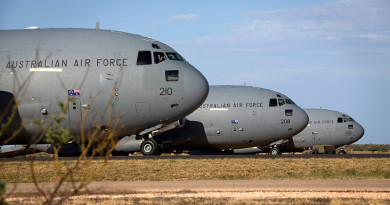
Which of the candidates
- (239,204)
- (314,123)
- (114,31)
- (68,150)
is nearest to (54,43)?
(114,31)

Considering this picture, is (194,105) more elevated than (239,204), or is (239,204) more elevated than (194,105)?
(194,105)

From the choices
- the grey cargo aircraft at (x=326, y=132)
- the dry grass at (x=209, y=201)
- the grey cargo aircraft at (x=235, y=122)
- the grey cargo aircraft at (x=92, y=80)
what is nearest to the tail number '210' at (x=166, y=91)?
the grey cargo aircraft at (x=92, y=80)

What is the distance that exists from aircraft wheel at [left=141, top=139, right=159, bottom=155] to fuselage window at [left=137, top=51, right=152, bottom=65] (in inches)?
285

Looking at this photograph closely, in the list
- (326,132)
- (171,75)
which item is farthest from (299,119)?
(171,75)

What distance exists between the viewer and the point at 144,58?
23578mm

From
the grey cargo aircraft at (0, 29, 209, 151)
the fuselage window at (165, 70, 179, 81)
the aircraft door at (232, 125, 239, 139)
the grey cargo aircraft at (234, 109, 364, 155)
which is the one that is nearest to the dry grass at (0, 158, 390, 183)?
the grey cargo aircraft at (0, 29, 209, 151)

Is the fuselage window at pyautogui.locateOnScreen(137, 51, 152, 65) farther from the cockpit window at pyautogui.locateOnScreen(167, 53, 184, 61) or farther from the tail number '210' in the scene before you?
the tail number '210'

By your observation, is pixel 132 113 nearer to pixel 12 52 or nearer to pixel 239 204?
pixel 12 52

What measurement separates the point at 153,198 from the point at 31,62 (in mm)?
11265

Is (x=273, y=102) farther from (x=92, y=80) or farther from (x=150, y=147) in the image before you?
(x=92, y=80)

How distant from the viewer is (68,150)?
32.1m

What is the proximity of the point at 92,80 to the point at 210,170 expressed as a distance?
5.87 m

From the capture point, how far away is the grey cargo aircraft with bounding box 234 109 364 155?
5497 cm

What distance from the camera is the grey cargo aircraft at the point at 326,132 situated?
2164 inches
